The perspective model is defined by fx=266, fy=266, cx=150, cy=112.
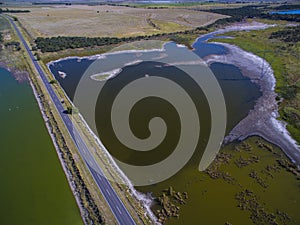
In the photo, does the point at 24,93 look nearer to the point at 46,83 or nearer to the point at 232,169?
the point at 46,83

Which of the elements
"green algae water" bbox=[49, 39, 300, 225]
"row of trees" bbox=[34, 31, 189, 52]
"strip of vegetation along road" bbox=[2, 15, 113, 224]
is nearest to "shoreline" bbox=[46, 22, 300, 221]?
"green algae water" bbox=[49, 39, 300, 225]

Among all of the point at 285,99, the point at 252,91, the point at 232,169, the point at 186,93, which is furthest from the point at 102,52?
the point at 232,169

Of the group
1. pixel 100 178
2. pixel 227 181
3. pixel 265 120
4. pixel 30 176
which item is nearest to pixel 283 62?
pixel 265 120

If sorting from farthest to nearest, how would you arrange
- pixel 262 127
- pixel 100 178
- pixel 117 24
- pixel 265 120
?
1. pixel 117 24
2. pixel 265 120
3. pixel 262 127
4. pixel 100 178

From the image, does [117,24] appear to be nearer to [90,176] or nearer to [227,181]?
[90,176]

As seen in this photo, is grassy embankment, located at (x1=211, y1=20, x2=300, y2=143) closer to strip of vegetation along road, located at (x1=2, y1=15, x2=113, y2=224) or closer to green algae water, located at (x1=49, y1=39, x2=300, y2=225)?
green algae water, located at (x1=49, y1=39, x2=300, y2=225)

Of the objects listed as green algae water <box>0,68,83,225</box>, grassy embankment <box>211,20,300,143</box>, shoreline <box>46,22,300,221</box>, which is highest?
grassy embankment <box>211,20,300,143</box>

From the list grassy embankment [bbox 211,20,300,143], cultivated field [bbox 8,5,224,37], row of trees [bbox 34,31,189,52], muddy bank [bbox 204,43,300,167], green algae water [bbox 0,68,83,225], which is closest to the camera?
green algae water [bbox 0,68,83,225]
